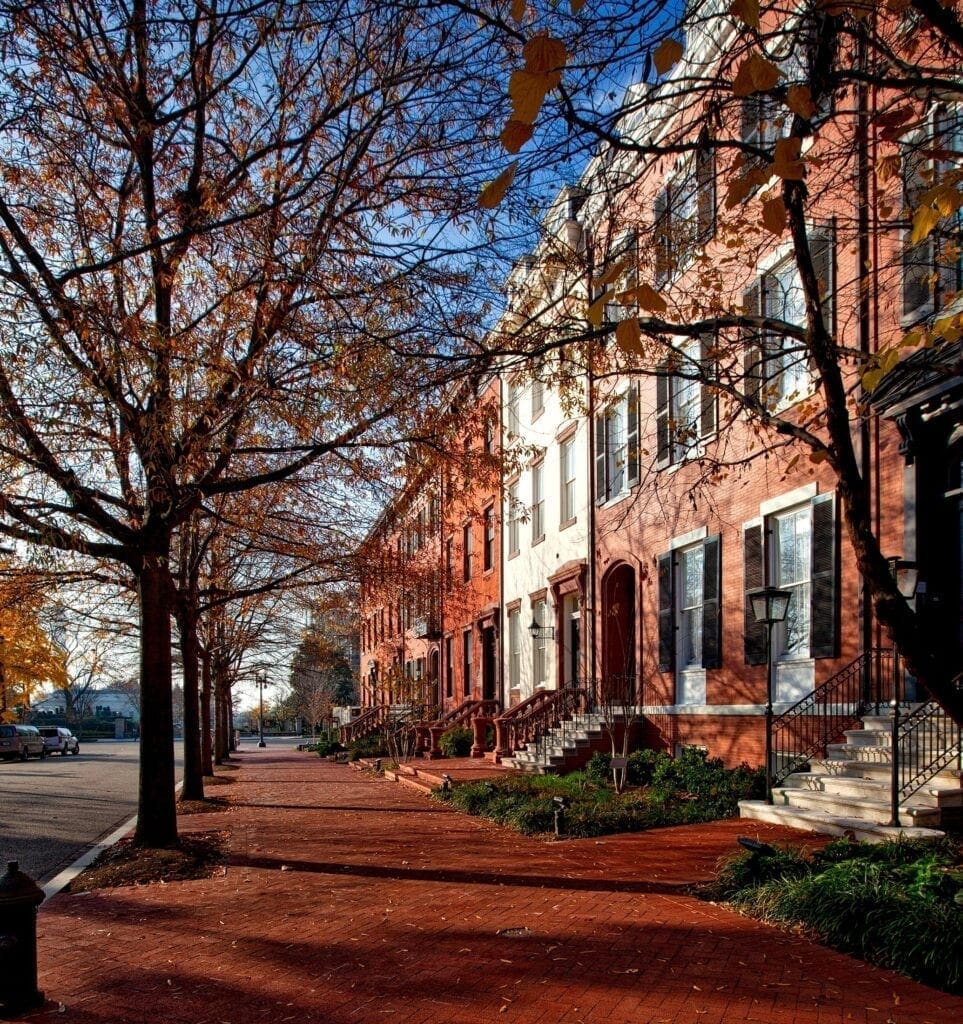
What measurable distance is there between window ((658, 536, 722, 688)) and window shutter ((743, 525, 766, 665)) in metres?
0.86

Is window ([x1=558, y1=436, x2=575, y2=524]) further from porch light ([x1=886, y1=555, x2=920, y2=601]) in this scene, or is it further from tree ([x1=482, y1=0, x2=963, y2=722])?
porch light ([x1=886, y1=555, x2=920, y2=601])

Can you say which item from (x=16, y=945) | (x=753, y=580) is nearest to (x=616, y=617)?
(x=753, y=580)

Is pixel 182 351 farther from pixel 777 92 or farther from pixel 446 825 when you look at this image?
pixel 446 825

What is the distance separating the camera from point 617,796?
1433 cm

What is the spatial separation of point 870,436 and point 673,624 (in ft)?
19.6

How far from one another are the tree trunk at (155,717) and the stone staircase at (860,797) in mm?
6955

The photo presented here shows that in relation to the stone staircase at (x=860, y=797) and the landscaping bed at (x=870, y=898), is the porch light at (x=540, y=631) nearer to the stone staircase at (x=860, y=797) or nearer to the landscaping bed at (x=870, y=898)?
the stone staircase at (x=860, y=797)

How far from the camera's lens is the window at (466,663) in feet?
104

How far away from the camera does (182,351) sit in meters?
9.91

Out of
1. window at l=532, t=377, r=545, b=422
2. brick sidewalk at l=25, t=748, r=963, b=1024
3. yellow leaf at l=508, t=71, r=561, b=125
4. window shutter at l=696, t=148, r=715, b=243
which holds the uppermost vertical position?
window at l=532, t=377, r=545, b=422


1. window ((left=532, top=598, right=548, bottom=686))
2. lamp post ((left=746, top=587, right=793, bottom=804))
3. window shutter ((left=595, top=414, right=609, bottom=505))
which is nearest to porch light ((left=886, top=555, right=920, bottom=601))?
lamp post ((left=746, top=587, right=793, bottom=804))

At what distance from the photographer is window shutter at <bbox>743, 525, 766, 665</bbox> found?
46.8 feet

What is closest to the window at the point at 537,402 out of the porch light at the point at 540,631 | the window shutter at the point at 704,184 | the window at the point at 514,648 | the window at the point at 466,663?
the window at the point at 514,648

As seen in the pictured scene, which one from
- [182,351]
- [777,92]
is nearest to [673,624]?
[182,351]
